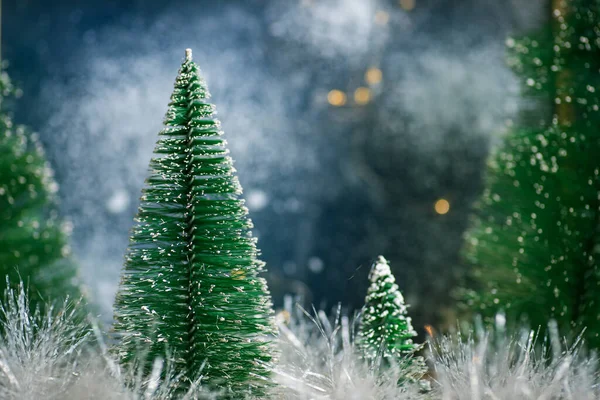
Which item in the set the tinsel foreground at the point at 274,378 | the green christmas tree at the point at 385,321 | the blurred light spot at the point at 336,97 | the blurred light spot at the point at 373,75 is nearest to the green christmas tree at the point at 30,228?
the tinsel foreground at the point at 274,378

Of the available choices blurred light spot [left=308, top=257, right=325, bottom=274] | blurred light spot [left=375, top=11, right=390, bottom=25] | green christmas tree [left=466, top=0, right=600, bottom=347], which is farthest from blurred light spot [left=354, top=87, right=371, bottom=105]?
Answer: green christmas tree [left=466, top=0, right=600, bottom=347]

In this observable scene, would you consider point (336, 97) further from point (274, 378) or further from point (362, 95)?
point (274, 378)

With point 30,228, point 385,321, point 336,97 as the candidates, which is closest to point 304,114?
point 336,97

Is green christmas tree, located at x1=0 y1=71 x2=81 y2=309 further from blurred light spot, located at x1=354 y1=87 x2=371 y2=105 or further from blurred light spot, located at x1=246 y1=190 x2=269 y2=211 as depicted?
blurred light spot, located at x1=354 y1=87 x2=371 y2=105

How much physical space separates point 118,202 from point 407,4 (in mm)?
1400

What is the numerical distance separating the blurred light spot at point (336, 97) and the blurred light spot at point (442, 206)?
0.57 meters

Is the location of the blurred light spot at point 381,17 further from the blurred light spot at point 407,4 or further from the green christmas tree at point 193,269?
the green christmas tree at point 193,269

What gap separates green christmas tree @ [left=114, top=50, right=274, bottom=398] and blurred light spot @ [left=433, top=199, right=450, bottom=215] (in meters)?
1.63

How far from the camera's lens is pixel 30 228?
1.59 meters

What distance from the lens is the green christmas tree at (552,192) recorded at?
1383 mm

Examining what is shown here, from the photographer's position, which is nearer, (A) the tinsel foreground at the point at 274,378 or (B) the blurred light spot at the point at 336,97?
(A) the tinsel foreground at the point at 274,378

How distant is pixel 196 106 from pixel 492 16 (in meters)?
1.85

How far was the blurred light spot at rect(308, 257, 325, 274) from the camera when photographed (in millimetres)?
2482

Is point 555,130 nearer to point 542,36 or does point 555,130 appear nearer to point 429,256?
point 542,36
